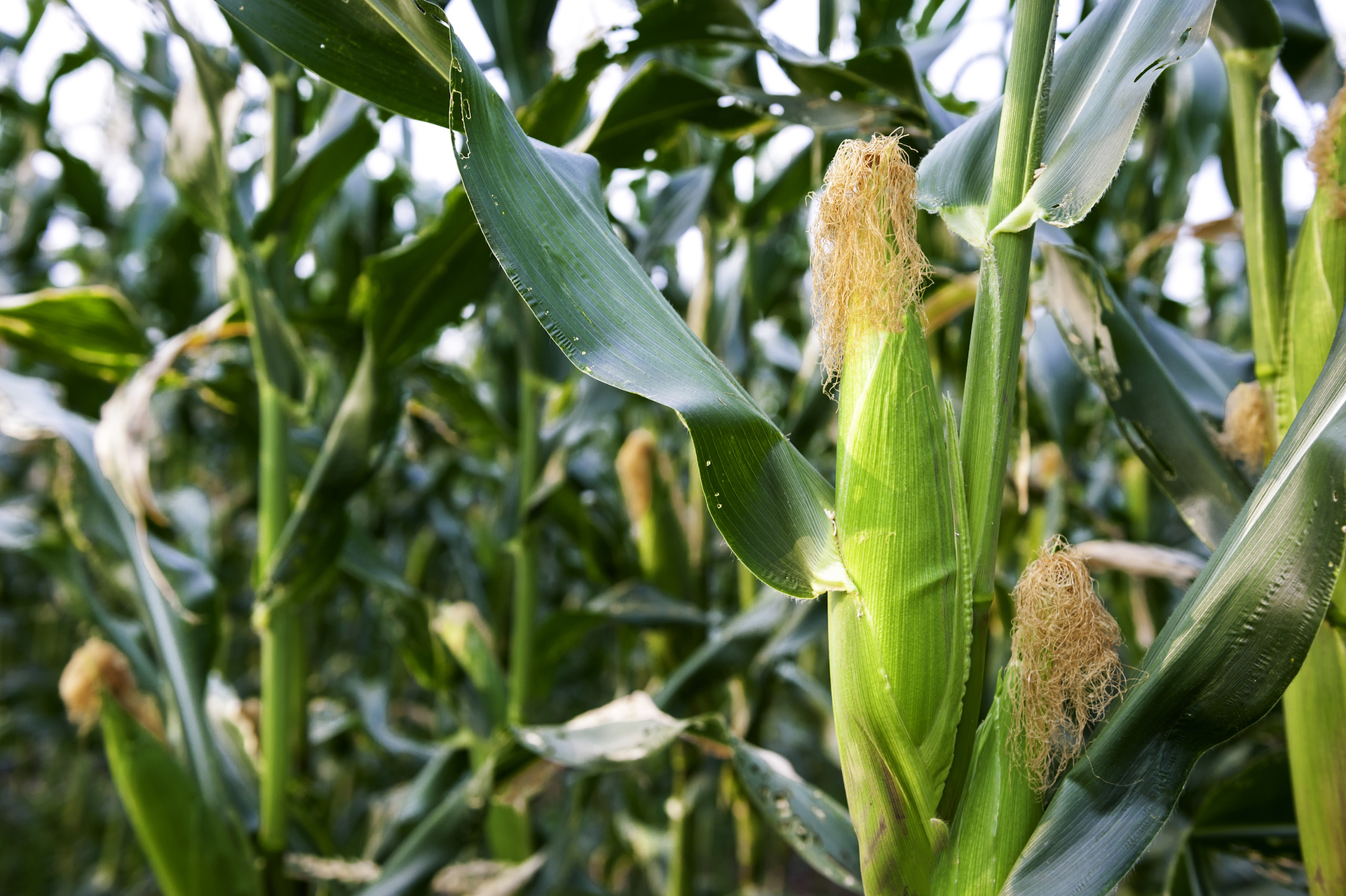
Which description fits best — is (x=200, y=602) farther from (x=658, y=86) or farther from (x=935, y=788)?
(x=935, y=788)

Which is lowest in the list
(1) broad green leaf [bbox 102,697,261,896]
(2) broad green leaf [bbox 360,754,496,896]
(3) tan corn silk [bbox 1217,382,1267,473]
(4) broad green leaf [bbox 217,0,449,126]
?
(2) broad green leaf [bbox 360,754,496,896]

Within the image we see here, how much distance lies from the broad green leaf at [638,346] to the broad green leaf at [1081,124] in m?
0.20

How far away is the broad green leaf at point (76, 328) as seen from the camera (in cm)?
110

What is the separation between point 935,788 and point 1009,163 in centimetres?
41

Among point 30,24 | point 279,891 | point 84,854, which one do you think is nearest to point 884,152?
point 279,891

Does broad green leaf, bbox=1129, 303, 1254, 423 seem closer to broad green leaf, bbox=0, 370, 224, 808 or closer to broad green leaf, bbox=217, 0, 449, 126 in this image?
broad green leaf, bbox=217, 0, 449, 126

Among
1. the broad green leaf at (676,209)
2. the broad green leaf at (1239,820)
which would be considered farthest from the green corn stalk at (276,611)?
the broad green leaf at (1239,820)

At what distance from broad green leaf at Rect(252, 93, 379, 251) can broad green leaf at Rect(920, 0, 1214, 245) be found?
768 mm

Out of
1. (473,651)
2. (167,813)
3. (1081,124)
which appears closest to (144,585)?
(167,813)

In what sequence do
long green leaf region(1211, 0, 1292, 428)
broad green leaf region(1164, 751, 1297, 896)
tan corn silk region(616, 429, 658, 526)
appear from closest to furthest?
long green leaf region(1211, 0, 1292, 428)
broad green leaf region(1164, 751, 1297, 896)
tan corn silk region(616, 429, 658, 526)

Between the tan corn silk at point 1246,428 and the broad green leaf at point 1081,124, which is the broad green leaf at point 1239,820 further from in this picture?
the broad green leaf at point 1081,124

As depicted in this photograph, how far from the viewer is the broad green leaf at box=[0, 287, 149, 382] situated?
43.5 inches

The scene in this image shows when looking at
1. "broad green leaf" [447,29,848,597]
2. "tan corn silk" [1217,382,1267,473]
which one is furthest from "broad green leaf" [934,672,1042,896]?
"tan corn silk" [1217,382,1267,473]

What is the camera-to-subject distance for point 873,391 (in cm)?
50
